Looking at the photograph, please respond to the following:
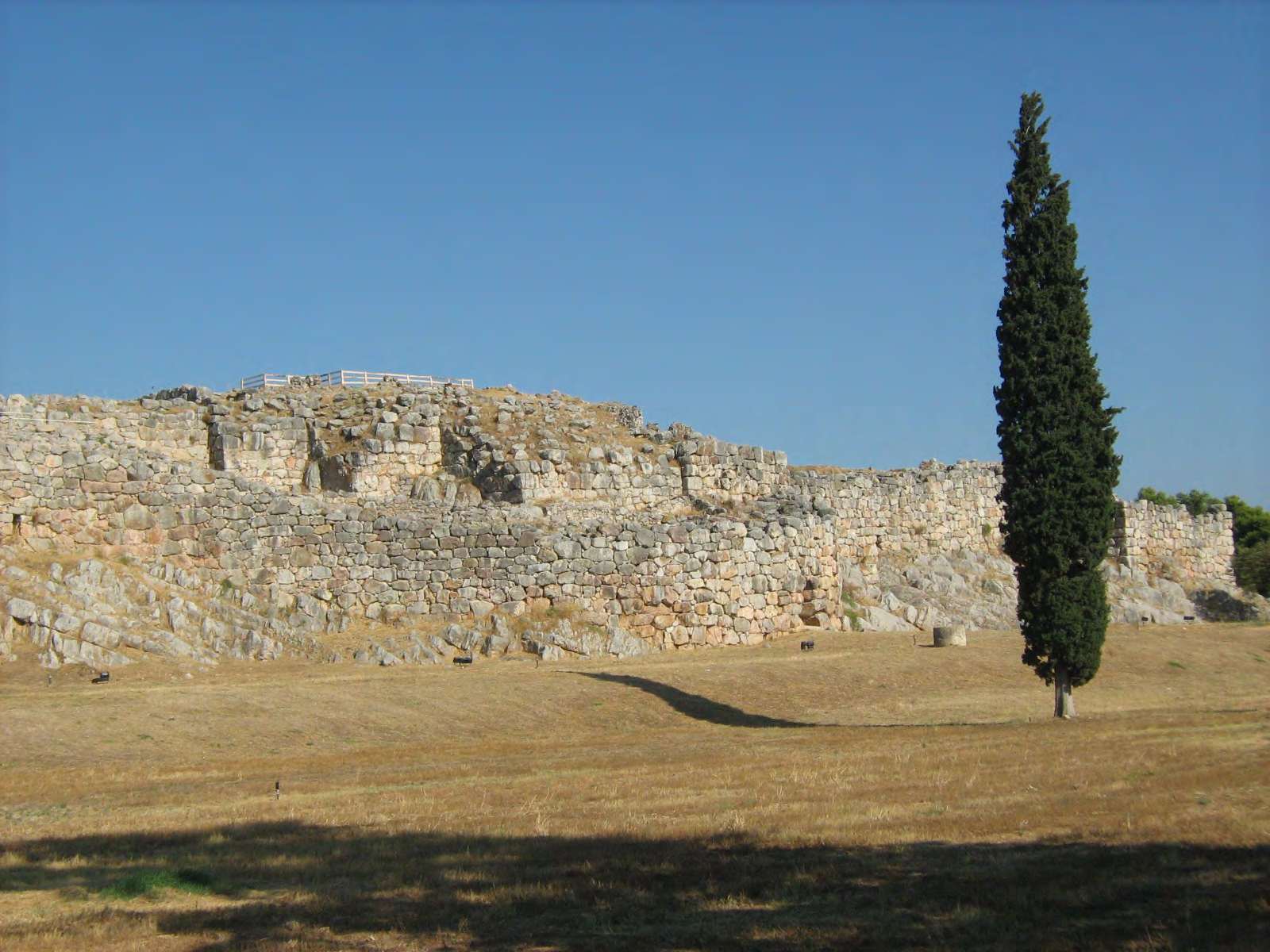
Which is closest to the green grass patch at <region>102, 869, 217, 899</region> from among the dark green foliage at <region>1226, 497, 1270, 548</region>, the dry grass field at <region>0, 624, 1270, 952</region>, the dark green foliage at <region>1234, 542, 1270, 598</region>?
the dry grass field at <region>0, 624, 1270, 952</region>

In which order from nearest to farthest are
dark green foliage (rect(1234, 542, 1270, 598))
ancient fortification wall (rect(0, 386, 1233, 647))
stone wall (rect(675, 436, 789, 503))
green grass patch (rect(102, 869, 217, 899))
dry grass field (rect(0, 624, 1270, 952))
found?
dry grass field (rect(0, 624, 1270, 952))
green grass patch (rect(102, 869, 217, 899))
ancient fortification wall (rect(0, 386, 1233, 647))
stone wall (rect(675, 436, 789, 503))
dark green foliage (rect(1234, 542, 1270, 598))

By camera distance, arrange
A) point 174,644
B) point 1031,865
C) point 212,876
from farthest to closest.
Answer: point 174,644, point 212,876, point 1031,865

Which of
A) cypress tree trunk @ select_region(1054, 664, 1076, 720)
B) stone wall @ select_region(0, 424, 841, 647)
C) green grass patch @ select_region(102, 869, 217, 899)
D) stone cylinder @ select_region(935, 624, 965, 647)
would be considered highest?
stone wall @ select_region(0, 424, 841, 647)

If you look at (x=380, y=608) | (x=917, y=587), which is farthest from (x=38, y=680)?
(x=917, y=587)

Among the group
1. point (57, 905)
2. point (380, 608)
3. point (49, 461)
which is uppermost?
point (49, 461)

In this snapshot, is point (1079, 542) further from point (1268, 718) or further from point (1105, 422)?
point (1268, 718)

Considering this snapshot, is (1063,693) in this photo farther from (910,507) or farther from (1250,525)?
(1250,525)

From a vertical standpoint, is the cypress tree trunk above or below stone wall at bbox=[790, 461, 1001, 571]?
below

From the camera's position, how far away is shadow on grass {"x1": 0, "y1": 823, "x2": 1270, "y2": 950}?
879 cm

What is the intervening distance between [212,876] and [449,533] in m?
19.3

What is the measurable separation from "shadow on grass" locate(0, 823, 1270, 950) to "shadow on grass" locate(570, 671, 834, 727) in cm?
1307

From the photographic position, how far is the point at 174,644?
2589 centimetres

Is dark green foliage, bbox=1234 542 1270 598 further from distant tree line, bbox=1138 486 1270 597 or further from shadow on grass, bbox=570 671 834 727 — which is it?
shadow on grass, bbox=570 671 834 727

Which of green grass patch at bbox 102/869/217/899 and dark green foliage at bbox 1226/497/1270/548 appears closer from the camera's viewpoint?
green grass patch at bbox 102/869/217/899
